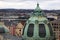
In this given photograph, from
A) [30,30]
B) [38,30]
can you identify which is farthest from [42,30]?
[30,30]

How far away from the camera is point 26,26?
24484mm

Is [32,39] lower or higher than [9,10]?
higher

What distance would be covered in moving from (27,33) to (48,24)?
1530mm

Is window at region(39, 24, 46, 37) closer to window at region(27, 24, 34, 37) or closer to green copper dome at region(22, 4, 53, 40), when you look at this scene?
green copper dome at region(22, 4, 53, 40)

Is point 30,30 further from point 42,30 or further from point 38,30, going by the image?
point 42,30

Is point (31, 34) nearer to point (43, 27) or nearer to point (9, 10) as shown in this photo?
point (43, 27)

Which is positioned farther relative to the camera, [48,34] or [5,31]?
[5,31]

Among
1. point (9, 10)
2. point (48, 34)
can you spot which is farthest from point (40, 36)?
point (9, 10)

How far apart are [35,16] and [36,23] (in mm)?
535

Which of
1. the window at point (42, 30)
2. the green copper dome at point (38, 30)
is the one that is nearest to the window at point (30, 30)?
the green copper dome at point (38, 30)

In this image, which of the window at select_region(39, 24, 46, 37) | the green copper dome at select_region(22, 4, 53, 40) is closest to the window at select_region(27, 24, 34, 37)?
the green copper dome at select_region(22, 4, 53, 40)

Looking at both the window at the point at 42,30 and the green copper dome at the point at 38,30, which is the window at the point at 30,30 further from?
the window at the point at 42,30

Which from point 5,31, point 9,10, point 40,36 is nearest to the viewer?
point 40,36

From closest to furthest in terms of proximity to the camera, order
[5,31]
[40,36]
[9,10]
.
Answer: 1. [40,36]
2. [5,31]
3. [9,10]
